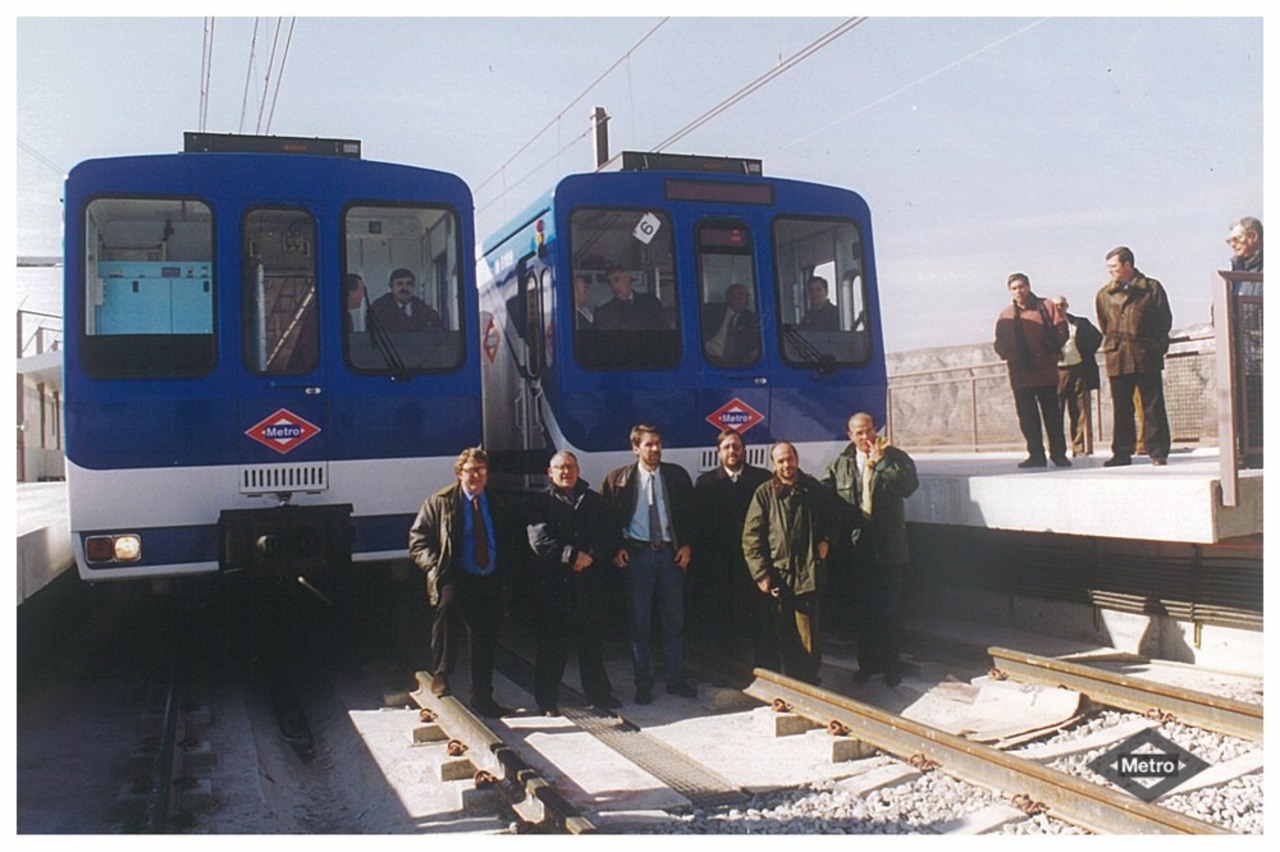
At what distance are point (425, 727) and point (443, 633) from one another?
85 cm

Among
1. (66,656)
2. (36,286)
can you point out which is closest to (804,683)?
(36,286)

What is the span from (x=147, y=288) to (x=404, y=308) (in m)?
1.56

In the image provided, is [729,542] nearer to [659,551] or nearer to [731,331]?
[659,551]

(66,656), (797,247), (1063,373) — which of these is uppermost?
(797,247)

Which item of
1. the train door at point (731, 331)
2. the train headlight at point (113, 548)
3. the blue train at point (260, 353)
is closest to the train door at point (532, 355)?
the blue train at point (260, 353)

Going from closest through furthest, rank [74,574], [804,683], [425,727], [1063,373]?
[425,727]
[804,683]
[1063,373]
[74,574]

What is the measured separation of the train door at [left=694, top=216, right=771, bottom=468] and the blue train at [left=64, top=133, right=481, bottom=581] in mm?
1670

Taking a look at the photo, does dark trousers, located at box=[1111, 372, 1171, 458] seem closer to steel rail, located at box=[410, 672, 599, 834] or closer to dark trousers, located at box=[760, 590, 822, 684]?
dark trousers, located at box=[760, 590, 822, 684]

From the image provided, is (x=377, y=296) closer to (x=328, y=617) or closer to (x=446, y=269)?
(x=446, y=269)

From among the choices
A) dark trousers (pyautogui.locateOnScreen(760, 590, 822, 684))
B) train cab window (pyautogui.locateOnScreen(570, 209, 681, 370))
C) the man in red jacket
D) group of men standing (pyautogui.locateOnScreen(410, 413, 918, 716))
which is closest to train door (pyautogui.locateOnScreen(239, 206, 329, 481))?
group of men standing (pyautogui.locateOnScreen(410, 413, 918, 716))

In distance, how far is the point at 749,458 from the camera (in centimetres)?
894

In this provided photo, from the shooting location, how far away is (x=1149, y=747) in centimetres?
627

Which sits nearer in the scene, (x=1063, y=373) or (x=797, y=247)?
(x=797, y=247)

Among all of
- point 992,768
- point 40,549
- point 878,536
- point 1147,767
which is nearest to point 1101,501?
point 878,536
